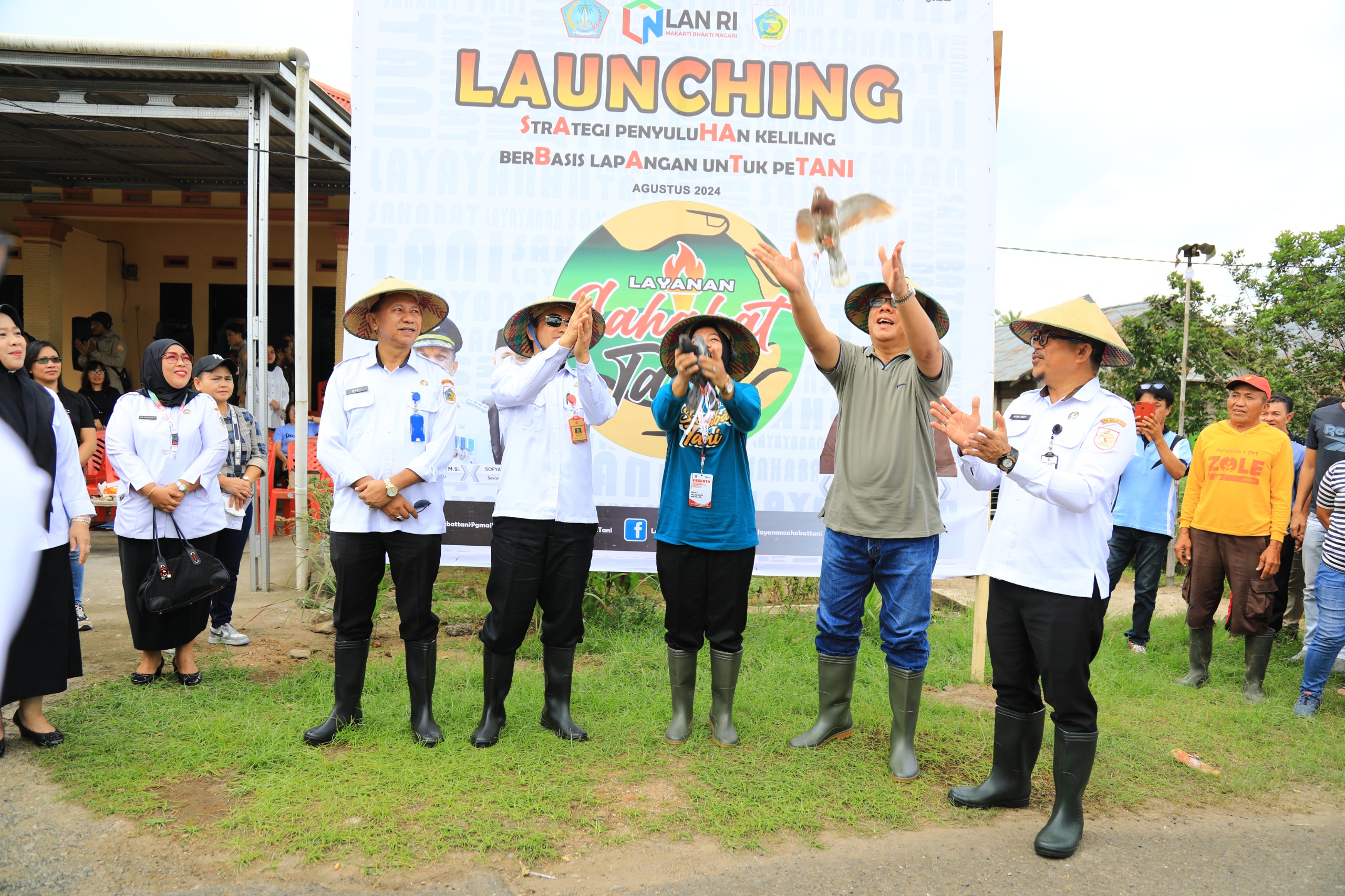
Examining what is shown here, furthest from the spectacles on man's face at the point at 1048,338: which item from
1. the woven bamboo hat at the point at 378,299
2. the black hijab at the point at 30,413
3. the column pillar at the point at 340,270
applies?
the column pillar at the point at 340,270

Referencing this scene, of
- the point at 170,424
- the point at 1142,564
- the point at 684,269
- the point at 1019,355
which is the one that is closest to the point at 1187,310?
the point at 1019,355

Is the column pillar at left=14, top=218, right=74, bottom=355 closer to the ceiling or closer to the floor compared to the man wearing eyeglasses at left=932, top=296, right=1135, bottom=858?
closer to the ceiling

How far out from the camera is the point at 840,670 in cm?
398

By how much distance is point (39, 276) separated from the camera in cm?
1184

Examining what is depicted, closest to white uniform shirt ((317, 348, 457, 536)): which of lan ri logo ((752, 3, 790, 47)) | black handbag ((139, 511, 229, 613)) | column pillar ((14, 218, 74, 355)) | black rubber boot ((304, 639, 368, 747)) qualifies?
black rubber boot ((304, 639, 368, 747))

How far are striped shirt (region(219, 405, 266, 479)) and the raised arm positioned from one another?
3488 mm

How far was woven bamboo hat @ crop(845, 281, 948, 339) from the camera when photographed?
3.91 meters

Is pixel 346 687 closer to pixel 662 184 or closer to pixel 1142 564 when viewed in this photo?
pixel 662 184

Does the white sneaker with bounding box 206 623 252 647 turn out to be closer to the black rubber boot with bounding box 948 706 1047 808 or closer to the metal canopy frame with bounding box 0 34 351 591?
the metal canopy frame with bounding box 0 34 351 591

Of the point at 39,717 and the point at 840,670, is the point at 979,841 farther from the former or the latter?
the point at 39,717

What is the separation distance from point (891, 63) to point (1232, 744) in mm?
4247

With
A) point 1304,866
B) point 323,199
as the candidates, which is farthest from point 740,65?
point 323,199

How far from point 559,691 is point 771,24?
Answer: 4.05 meters

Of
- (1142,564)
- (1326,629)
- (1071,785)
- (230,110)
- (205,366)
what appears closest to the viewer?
(1071,785)
